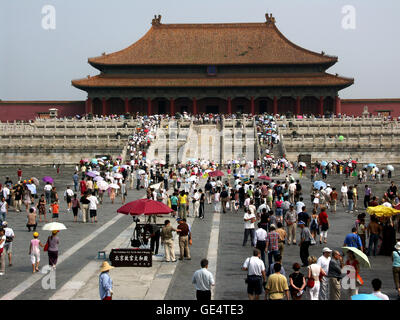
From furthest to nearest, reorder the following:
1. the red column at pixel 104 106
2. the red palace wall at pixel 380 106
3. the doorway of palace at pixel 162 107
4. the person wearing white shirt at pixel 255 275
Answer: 1. the doorway of palace at pixel 162 107
2. the red column at pixel 104 106
3. the red palace wall at pixel 380 106
4. the person wearing white shirt at pixel 255 275

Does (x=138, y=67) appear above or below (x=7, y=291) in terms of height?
above

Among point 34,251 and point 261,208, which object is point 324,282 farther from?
point 261,208

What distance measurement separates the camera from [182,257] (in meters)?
18.8

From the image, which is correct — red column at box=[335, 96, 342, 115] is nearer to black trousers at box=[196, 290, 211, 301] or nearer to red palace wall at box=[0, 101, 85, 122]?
red palace wall at box=[0, 101, 85, 122]

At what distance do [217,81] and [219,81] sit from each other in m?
0.25

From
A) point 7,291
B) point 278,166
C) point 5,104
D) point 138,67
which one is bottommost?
point 7,291

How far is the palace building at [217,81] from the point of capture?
74.6m

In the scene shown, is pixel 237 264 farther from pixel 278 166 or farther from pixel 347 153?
pixel 347 153

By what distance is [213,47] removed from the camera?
268 ft

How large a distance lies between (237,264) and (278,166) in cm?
2502

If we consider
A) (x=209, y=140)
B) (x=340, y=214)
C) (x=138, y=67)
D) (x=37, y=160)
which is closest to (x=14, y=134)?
(x=37, y=160)

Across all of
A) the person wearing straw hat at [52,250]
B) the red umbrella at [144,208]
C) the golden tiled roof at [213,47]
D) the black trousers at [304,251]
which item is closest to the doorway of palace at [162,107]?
the golden tiled roof at [213,47]

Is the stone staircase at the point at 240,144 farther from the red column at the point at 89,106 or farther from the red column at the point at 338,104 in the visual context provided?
the red column at the point at 89,106

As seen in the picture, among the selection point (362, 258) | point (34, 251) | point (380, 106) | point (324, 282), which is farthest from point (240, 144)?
point (324, 282)
